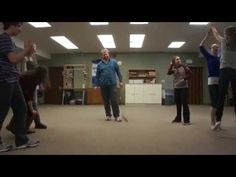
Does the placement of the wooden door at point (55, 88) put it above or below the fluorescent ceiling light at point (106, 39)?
below

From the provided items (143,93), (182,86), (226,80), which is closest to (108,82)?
(182,86)

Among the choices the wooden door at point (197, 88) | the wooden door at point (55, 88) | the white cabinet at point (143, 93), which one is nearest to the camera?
the white cabinet at point (143, 93)

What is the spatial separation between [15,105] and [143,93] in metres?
12.6

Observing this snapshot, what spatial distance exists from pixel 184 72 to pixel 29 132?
114 inches

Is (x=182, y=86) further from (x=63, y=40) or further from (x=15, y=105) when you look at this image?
(x=63, y=40)

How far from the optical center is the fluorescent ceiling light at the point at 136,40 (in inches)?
452

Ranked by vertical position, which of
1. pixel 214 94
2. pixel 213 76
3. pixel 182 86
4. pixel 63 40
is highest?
pixel 63 40

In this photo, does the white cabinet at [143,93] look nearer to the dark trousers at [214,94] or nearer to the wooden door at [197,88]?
the wooden door at [197,88]

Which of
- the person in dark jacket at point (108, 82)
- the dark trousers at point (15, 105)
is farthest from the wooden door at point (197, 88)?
the dark trousers at point (15, 105)

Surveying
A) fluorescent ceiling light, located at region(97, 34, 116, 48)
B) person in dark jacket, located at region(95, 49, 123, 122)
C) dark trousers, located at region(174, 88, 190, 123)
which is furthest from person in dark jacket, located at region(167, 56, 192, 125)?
fluorescent ceiling light, located at region(97, 34, 116, 48)

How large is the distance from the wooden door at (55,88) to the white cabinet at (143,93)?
3626 mm

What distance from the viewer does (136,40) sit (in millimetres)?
12500
